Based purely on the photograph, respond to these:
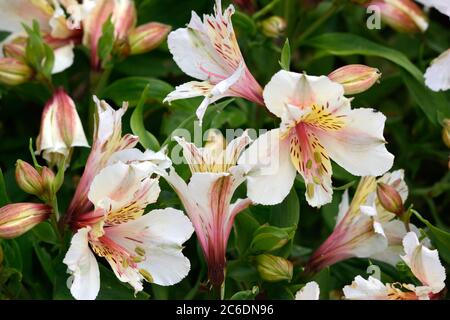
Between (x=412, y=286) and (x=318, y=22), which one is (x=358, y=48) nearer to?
→ (x=318, y=22)

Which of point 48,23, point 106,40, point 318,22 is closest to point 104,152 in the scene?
point 106,40

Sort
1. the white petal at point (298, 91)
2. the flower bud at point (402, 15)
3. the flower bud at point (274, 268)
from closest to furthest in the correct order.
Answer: the white petal at point (298, 91) → the flower bud at point (274, 268) → the flower bud at point (402, 15)

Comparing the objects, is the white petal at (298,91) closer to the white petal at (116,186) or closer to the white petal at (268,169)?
the white petal at (268,169)

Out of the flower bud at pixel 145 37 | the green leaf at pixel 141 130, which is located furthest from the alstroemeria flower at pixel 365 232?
the flower bud at pixel 145 37

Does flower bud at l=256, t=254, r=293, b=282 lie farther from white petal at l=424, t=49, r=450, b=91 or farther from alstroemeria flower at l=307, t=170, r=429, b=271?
white petal at l=424, t=49, r=450, b=91

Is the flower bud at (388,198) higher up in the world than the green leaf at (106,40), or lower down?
lower down
